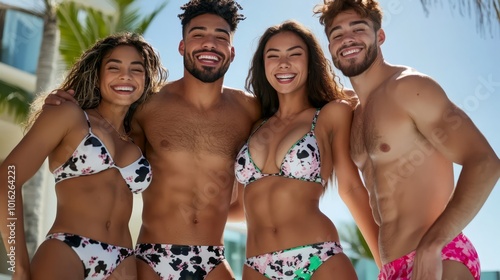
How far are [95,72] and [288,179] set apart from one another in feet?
4.99

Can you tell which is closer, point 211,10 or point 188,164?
point 188,164

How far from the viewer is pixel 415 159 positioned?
12.5ft

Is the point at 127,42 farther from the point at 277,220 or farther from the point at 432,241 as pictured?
the point at 432,241

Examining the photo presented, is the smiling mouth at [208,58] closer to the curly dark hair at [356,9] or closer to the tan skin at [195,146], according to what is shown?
the tan skin at [195,146]

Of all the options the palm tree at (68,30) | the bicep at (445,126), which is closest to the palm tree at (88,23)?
the palm tree at (68,30)

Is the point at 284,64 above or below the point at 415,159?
above

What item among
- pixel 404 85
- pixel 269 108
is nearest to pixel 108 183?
pixel 269 108

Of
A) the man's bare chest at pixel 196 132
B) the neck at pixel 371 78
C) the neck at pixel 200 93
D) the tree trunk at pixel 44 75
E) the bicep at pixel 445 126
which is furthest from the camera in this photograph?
the tree trunk at pixel 44 75

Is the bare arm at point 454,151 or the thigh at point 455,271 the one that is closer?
the bare arm at point 454,151

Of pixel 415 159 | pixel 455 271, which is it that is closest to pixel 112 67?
pixel 415 159

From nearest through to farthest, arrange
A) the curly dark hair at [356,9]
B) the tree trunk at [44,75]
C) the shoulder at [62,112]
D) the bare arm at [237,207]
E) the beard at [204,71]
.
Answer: the shoulder at [62,112] → the curly dark hair at [356,9] → the beard at [204,71] → the bare arm at [237,207] → the tree trunk at [44,75]

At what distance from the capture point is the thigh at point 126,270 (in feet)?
13.6

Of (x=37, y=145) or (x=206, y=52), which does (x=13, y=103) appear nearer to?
(x=206, y=52)

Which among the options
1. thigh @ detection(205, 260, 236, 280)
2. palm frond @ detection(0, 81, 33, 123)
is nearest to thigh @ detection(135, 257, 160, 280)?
thigh @ detection(205, 260, 236, 280)
